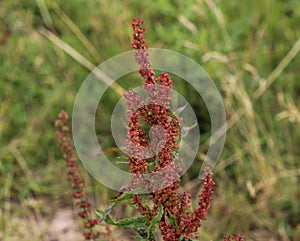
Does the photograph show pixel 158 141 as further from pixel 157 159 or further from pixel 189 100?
pixel 189 100

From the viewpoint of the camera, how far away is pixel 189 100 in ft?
11.3

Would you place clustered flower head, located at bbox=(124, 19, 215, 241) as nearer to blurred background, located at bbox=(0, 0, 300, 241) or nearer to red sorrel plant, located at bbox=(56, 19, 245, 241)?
red sorrel plant, located at bbox=(56, 19, 245, 241)

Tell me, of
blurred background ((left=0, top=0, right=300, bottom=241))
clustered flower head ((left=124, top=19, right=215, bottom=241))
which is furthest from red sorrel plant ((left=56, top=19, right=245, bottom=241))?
blurred background ((left=0, top=0, right=300, bottom=241))

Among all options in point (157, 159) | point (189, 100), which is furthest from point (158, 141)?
point (189, 100)

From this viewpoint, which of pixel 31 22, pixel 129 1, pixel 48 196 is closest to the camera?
pixel 48 196

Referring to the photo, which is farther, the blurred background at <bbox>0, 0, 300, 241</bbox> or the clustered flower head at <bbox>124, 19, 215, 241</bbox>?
the blurred background at <bbox>0, 0, 300, 241</bbox>

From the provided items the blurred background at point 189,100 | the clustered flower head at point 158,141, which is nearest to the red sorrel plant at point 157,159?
the clustered flower head at point 158,141

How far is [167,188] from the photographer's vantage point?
1.59 metres

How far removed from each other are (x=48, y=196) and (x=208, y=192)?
1826mm

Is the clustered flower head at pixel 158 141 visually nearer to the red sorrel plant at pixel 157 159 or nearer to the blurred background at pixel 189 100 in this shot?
the red sorrel plant at pixel 157 159

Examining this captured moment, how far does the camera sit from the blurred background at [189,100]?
9.73 feet

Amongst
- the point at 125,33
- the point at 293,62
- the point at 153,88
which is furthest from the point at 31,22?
the point at 153,88

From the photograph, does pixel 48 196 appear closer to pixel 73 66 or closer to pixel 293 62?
pixel 73 66

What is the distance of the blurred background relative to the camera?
297 cm
